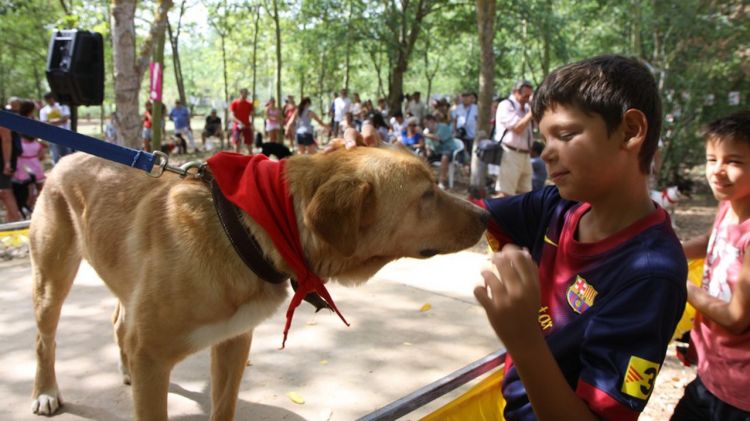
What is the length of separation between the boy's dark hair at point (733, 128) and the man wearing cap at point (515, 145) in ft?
21.5

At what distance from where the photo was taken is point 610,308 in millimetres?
1331

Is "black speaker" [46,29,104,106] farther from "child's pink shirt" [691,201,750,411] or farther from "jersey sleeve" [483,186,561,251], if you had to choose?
"child's pink shirt" [691,201,750,411]

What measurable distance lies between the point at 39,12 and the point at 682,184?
25.2 m

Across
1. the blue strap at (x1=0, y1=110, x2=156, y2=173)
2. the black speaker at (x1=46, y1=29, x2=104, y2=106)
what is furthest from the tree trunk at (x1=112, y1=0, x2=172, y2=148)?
the blue strap at (x1=0, y1=110, x2=156, y2=173)

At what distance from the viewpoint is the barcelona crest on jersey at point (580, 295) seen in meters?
1.51

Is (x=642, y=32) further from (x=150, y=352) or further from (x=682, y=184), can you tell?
(x=150, y=352)

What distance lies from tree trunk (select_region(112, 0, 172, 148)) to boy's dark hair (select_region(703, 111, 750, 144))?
291 inches

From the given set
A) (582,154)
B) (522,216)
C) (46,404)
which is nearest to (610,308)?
(582,154)

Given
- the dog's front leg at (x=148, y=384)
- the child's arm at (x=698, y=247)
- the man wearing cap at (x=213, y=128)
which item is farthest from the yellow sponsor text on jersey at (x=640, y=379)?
the man wearing cap at (x=213, y=128)

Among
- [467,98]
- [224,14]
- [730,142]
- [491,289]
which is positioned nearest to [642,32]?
[467,98]

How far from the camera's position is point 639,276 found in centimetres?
133

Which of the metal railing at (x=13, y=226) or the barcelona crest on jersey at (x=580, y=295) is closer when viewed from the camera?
the barcelona crest on jersey at (x=580, y=295)

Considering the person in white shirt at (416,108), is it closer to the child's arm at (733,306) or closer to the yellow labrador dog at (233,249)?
the yellow labrador dog at (233,249)

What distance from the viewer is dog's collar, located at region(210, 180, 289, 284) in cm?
221
